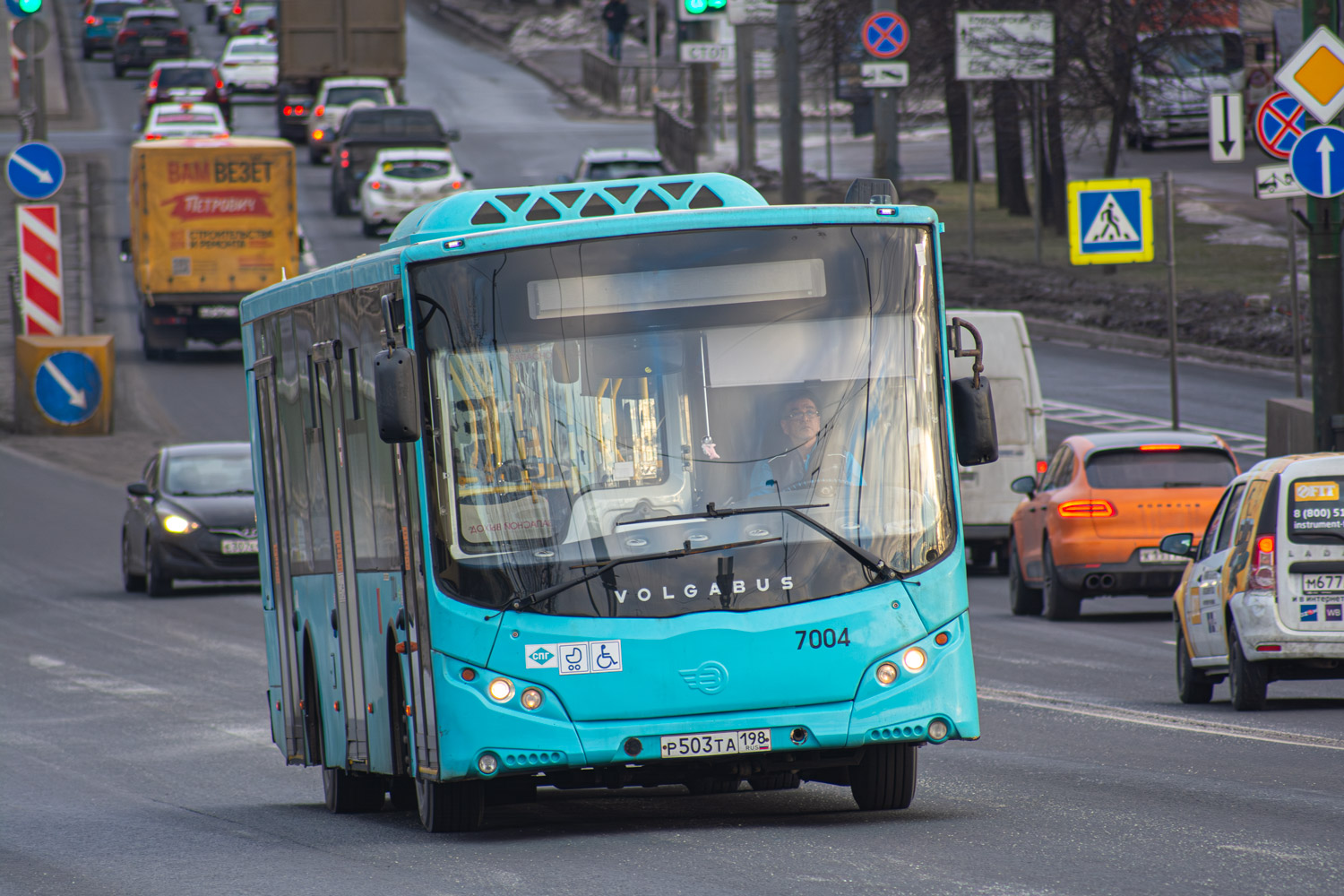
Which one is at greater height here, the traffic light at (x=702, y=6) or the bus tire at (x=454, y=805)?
the traffic light at (x=702, y=6)

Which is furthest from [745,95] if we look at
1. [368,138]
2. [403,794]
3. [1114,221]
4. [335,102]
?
[403,794]

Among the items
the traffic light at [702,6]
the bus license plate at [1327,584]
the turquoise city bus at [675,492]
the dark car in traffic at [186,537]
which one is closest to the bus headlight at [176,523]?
the dark car in traffic at [186,537]

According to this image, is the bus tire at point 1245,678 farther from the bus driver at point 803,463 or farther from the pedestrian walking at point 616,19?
the pedestrian walking at point 616,19

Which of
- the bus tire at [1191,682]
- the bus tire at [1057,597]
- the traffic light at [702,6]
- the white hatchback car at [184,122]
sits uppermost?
the traffic light at [702,6]

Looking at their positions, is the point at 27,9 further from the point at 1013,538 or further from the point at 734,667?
the point at 734,667

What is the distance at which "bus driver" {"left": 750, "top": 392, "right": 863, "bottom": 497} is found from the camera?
31.1ft

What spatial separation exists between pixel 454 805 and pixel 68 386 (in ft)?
84.3

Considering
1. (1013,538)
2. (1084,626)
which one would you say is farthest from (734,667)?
(1013,538)

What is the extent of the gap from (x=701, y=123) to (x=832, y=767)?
174 feet

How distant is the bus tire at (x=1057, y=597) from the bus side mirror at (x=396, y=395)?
12.9 metres

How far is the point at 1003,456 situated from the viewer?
85.5 ft

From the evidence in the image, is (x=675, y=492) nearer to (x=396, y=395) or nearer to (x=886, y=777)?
(x=396, y=395)

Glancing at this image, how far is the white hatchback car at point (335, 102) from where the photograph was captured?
64.2 metres

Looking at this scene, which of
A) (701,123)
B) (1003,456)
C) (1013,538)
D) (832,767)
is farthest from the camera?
(701,123)
